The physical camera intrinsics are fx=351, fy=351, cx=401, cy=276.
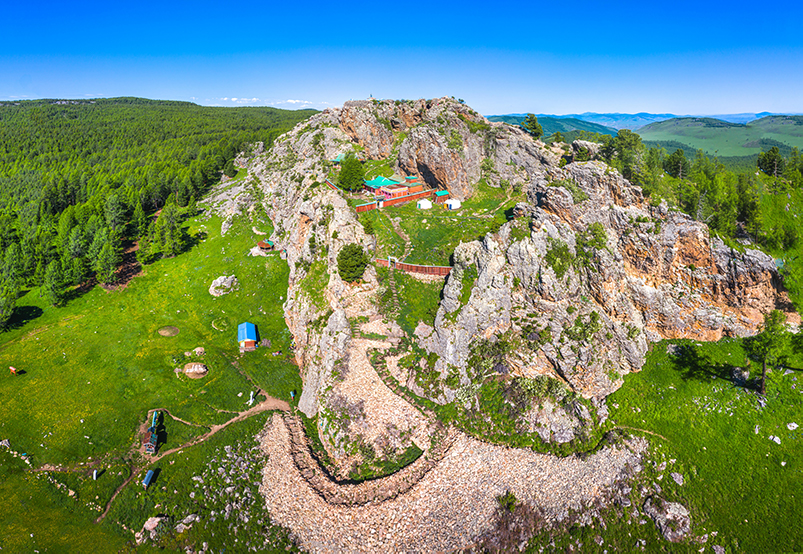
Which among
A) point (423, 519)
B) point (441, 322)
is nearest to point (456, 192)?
point (441, 322)

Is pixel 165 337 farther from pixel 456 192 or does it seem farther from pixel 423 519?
pixel 456 192

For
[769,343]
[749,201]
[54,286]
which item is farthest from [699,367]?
[54,286]

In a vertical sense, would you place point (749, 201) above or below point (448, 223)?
above

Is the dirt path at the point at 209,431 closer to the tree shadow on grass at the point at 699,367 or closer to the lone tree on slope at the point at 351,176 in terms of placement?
the lone tree on slope at the point at 351,176

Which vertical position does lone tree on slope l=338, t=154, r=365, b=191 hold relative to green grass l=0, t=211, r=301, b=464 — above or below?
above

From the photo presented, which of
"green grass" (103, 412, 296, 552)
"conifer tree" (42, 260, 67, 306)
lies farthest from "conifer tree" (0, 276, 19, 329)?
"green grass" (103, 412, 296, 552)

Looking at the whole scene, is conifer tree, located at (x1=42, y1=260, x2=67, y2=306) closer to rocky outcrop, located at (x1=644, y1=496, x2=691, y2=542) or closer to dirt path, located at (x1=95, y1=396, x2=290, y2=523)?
dirt path, located at (x1=95, y1=396, x2=290, y2=523)

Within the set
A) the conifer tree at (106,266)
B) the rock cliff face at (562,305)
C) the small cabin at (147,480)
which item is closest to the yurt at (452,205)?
the rock cliff face at (562,305)

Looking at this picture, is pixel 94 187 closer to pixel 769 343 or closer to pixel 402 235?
pixel 402 235
